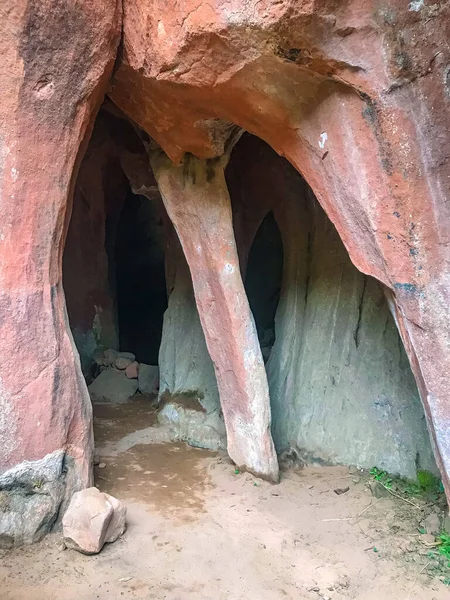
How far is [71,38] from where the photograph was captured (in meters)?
2.69

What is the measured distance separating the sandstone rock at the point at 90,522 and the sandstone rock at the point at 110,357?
3.99 m

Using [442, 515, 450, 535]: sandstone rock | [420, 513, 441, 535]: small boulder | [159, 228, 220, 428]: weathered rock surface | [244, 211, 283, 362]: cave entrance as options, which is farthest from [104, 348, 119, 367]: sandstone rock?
[442, 515, 450, 535]: sandstone rock

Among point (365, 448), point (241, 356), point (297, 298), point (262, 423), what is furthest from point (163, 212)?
point (365, 448)

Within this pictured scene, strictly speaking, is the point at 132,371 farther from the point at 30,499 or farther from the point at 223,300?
the point at 30,499

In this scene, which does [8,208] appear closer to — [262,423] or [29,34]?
[29,34]

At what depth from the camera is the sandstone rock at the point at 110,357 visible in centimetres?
662

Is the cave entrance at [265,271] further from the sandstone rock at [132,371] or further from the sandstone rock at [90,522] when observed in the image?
the sandstone rock at [90,522]

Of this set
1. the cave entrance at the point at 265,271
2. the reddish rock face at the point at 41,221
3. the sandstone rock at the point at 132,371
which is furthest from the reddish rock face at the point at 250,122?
the cave entrance at the point at 265,271

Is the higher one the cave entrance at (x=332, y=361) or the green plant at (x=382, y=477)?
the cave entrance at (x=332, y=361)

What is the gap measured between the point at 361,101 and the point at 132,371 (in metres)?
4.70

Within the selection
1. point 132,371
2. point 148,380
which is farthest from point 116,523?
point 132,371

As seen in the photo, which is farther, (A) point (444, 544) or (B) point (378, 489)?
(B) point (378, 489)

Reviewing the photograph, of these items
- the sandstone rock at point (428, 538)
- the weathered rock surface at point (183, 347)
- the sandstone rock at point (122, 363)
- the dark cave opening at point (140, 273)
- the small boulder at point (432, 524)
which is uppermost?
the dark cave opening at point (140, 273)

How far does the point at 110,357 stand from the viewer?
6.68 meters
